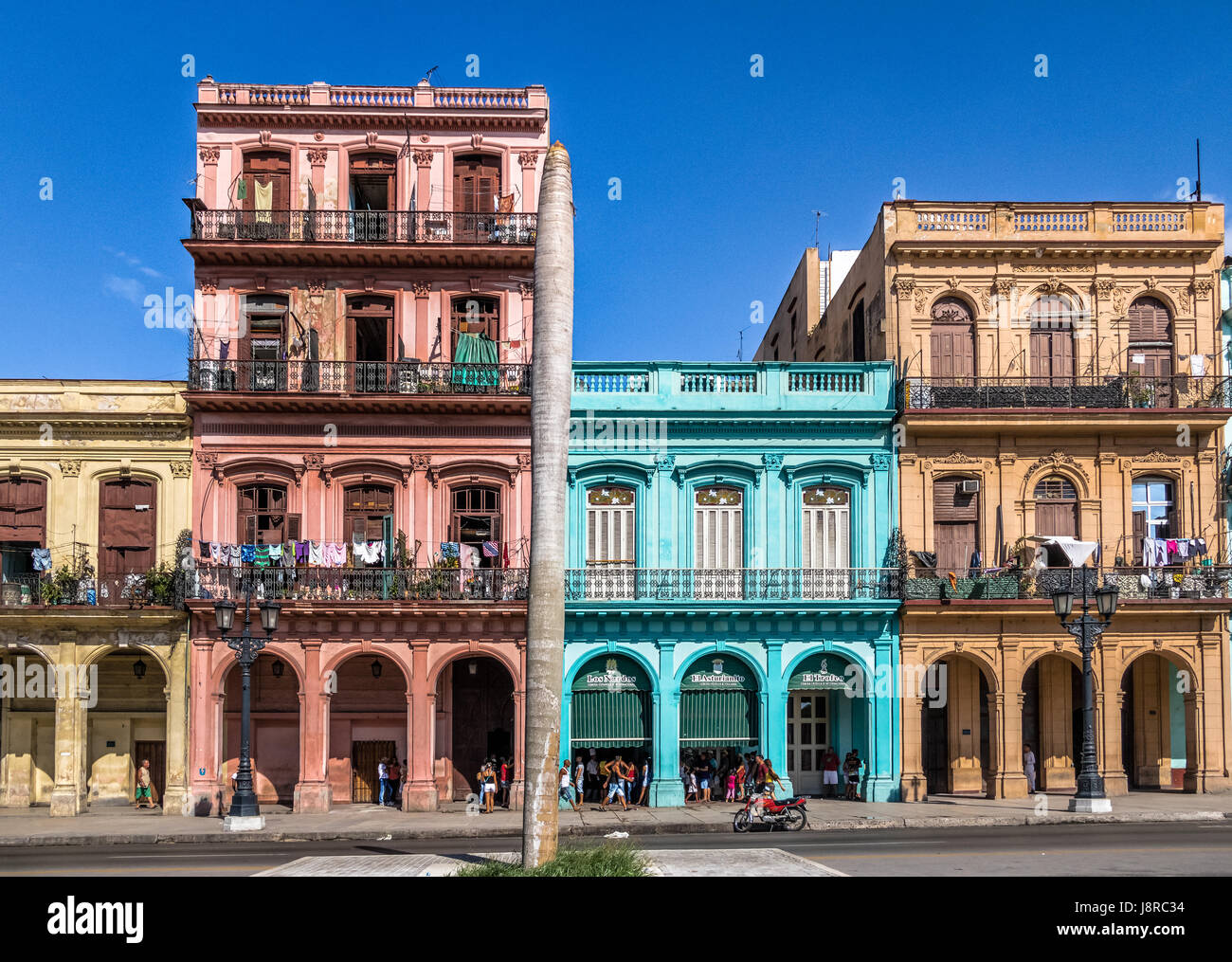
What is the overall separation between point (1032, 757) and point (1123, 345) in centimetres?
1031

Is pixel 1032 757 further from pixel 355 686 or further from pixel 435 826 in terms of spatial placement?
pixel 355 686

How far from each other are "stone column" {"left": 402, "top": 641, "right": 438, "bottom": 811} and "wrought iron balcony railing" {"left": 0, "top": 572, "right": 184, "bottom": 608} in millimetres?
5630

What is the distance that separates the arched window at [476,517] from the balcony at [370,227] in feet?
19.7

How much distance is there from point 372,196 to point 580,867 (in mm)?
21689

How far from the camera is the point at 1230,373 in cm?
2997

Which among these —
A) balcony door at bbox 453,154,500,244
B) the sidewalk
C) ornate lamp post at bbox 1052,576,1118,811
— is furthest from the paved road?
balcony door at bbox 453,154,500,244

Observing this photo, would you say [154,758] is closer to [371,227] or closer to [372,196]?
[371,227]

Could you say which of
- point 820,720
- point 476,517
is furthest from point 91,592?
point 820,720

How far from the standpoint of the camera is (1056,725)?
97.2 ft

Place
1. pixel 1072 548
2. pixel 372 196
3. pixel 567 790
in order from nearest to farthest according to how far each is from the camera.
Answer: pixel 567 790, pixel 1072 548, pixel 372 196

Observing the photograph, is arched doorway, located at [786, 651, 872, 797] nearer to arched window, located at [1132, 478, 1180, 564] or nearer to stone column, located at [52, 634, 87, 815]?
arched window, located at [1132, 478, 1180, 564]

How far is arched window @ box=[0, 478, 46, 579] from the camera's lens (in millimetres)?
28406

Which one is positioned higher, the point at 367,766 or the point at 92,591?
the point at 92,591
